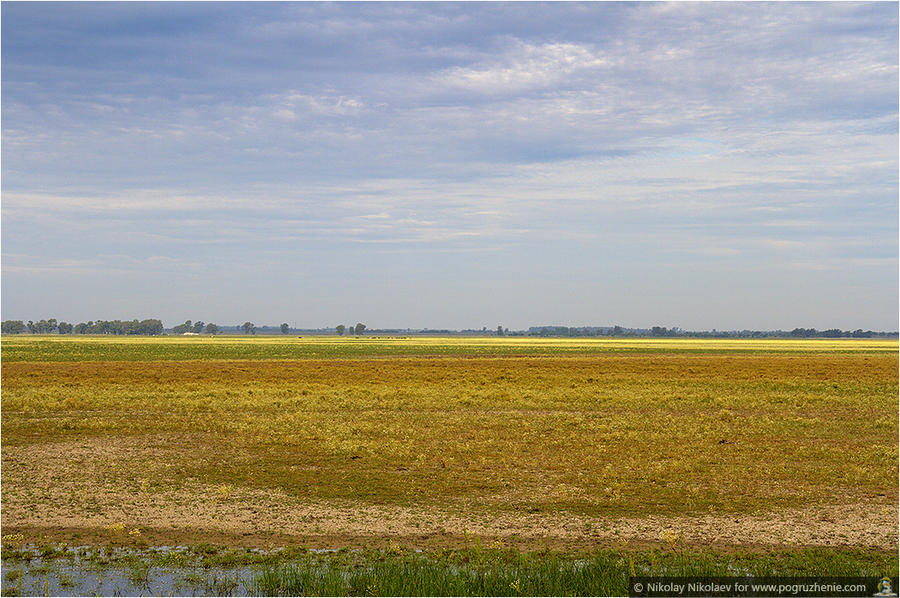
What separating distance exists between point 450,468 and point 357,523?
19.1 ft

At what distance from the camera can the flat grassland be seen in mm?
14258

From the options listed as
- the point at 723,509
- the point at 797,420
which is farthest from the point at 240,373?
the point at 723,509

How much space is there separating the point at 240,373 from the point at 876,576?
52.2 meters

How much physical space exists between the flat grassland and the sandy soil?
0.19 feet

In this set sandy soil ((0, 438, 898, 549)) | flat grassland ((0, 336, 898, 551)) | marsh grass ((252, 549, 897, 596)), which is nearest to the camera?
marsh grass ((252, 549, 897, 596))

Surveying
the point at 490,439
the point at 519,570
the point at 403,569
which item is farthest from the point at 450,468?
the point at 403,569

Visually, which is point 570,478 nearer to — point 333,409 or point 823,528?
point 823,528

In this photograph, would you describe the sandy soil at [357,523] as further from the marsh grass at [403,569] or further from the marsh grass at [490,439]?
the marsh grass at [403,569]

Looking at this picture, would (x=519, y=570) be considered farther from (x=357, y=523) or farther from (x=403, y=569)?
(x=357, y=523)

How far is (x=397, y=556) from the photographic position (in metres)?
12.6

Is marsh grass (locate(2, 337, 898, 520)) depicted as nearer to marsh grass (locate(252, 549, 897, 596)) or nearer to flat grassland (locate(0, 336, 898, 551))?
flat grassland (locate(0, 336, 898, 551))

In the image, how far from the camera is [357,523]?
1470cm

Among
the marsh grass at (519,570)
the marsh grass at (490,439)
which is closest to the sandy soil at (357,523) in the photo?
the marsh grass at (490,439)

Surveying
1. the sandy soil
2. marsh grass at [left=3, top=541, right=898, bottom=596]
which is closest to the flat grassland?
the sandy soil
